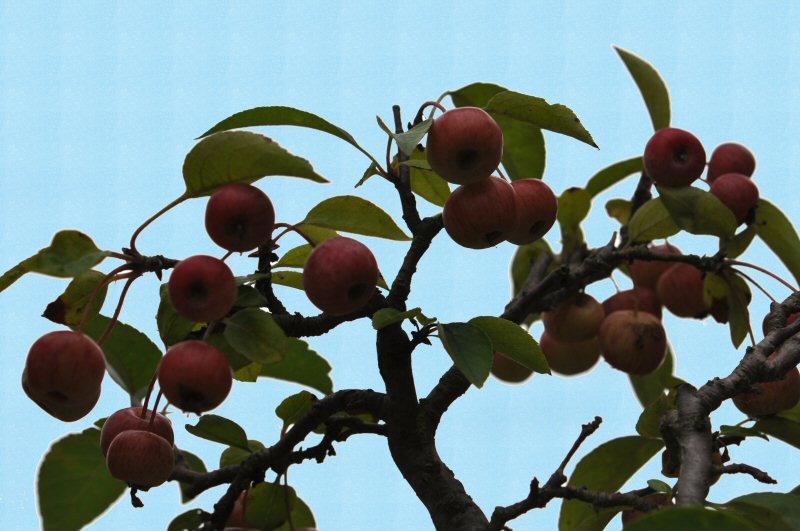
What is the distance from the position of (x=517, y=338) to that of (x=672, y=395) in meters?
0.48

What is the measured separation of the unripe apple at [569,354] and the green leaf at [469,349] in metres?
1.15

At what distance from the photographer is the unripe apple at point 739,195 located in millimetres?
2182

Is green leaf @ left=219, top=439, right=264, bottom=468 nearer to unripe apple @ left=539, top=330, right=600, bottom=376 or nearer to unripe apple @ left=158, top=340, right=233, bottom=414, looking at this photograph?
unripe apple @ left=158, top=340, right=233, bottom=414

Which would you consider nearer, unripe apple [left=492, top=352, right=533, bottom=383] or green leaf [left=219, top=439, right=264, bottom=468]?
green leaf [left=219, top=439, right=264, bottom=468]

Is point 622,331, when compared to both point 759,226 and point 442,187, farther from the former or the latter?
point 442,187

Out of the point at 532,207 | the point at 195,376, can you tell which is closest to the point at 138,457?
the point at 195,376

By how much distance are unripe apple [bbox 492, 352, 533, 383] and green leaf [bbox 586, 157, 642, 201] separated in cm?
51

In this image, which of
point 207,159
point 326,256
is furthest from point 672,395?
point 207,159

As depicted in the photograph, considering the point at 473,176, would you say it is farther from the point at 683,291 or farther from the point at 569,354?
the point at 569,354

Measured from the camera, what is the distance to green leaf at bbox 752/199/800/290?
223 cm

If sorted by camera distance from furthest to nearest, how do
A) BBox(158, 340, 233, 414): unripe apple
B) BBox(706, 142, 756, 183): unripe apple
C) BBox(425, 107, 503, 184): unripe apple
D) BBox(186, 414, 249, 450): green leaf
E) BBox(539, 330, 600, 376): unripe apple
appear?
BBox(539, 330, 600, 376): unripe apple < BBox(706, 142, 756, 183): unripe apple < BBox(186, 414, 249, 450): green leaf < BBox(425, 107, 503, 184): unripe apple < BBox(158, 340, 233, 414): unripe apple

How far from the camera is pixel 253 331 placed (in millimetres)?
1488

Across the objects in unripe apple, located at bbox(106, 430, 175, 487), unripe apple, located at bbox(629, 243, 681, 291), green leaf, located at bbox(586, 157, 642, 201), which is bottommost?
unripe apple, located at bbox(106, 430, 175, 487)

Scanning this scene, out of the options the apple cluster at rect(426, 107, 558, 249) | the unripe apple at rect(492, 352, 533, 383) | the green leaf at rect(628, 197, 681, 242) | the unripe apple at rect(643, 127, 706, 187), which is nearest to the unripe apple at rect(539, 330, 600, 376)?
the unripe apple at rect(492, 352, 533, 383)
